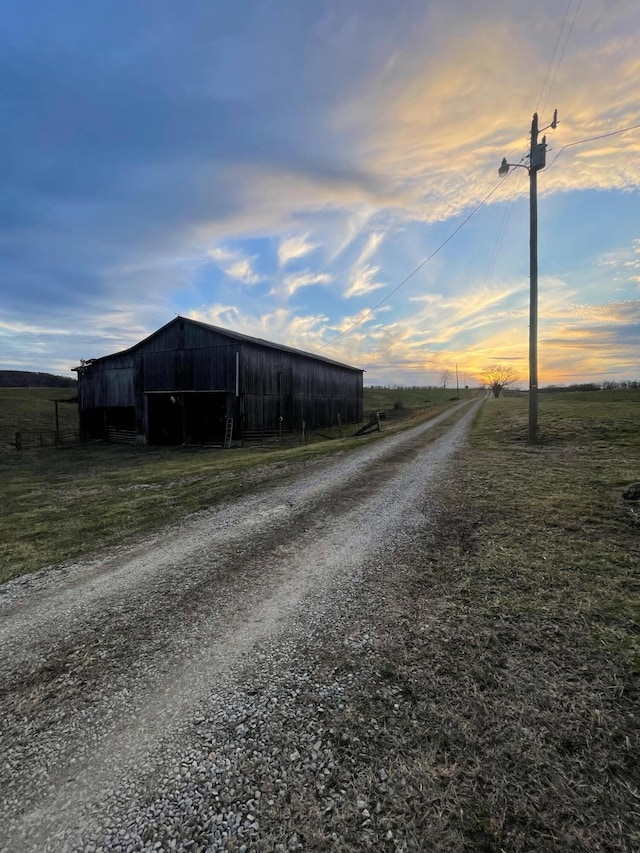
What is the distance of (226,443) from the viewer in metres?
23.6

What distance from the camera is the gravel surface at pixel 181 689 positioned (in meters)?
2.02

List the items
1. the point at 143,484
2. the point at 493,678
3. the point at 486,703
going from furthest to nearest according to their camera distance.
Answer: the point at 143,484 < the point at 493,678 < the point at 486,703

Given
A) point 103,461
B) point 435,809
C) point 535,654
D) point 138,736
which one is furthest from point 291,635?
point 103,461

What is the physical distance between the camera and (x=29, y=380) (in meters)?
95.7

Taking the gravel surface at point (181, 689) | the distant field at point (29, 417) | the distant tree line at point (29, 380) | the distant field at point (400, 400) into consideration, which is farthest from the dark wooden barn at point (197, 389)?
the distant tree line at point (29, 380)

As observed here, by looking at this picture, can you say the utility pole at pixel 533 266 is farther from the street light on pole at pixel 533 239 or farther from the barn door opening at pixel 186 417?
the barn door opening at pixel 186 417

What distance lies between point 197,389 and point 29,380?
97.0 meters

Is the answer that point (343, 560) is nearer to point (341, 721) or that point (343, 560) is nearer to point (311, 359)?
point (341, 721)

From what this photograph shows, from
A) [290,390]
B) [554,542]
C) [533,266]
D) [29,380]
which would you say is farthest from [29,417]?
[29,380]

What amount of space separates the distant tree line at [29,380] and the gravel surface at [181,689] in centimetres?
10406

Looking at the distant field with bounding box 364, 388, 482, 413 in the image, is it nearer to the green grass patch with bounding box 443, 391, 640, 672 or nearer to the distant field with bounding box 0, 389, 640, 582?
the distant field with bounding box 0, 389, 640, 582

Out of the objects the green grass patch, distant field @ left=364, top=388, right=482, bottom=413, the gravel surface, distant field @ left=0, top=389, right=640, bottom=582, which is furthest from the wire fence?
distant field @ left=364, top=388, right=482, bottom=413

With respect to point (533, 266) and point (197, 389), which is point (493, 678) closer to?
point (533, 266)

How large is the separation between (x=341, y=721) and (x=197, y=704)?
42.1 inches
